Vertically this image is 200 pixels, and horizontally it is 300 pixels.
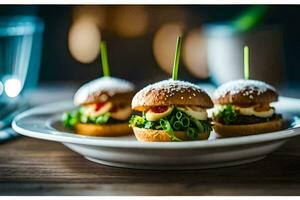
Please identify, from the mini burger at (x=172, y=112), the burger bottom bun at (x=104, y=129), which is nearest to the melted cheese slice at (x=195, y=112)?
the mini burger at (x=172, y=112)

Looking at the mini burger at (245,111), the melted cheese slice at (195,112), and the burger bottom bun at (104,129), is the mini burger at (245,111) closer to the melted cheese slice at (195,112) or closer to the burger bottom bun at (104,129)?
the melted cheese slice at (195,112)

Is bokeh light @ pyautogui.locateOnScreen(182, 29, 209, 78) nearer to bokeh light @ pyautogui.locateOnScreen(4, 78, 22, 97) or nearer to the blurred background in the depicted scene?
the blurred background

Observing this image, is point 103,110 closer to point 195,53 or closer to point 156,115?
point 156,115

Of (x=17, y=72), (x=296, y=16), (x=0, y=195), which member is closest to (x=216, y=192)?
(x=0, y=195)

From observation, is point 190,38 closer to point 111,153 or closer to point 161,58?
point 161,58

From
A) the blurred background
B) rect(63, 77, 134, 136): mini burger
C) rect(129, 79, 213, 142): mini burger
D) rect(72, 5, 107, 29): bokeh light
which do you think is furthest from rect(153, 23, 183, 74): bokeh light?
rect(129, 79, 213, 142): mini burger

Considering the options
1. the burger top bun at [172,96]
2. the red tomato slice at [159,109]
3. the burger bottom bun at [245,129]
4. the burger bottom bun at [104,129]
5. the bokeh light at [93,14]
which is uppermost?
the bokeh light at [93,14]

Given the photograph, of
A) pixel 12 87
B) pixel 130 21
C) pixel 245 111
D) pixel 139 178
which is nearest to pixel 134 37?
pixel 130 21
